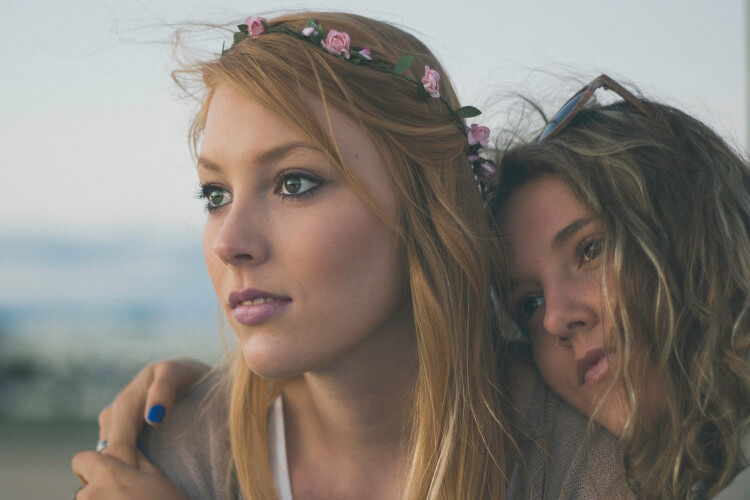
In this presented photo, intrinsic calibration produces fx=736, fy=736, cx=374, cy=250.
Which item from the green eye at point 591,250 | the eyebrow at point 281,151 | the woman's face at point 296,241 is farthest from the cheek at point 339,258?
the green eye at point 591,250

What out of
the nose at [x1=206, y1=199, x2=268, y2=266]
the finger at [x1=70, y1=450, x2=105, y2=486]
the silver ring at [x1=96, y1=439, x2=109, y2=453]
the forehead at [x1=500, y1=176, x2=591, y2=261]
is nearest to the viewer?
the nose at [x1=206, y1=199, x2=268, y2=266]

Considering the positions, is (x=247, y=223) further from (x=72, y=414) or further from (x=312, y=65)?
(x=72, y=414)

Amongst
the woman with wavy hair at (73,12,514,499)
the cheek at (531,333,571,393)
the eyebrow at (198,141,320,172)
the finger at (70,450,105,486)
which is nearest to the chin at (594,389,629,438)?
the cheek at (531,333,571,393)

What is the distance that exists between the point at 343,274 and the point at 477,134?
607mm

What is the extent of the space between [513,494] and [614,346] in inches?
18.6

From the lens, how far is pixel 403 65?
184cm

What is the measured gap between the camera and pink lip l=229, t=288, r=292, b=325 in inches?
66.3

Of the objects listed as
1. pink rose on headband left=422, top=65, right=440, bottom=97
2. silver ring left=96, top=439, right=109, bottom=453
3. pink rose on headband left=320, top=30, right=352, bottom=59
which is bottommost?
silver ring left=96, top=439, right=109, bottom=453

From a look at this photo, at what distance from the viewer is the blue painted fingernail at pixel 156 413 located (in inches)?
83.9

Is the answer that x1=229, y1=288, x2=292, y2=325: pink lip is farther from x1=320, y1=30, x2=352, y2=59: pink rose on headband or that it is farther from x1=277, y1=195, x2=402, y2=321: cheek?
x1=320, y1=30, x2=352, y2=59: pink rose on headband

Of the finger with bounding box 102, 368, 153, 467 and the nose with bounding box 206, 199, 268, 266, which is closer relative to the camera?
the nose with bounding box 206, 199, 268, 266

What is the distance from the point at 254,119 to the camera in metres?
1.73

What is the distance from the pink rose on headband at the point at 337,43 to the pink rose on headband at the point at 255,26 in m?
0.19

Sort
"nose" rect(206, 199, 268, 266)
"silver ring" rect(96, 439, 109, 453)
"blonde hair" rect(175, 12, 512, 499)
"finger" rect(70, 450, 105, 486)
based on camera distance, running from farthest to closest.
A: "silver ring" rect(96, 439, 109, 453), "finger" rect(70, 450, 105, 486), "blonde hair" rect(175, 12, 512, 499), "nose" rect(206, 199, 268, 266)
